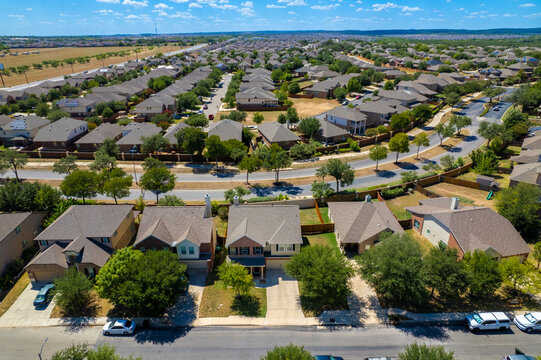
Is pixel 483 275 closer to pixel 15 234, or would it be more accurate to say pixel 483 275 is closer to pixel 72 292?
pixel 72 292

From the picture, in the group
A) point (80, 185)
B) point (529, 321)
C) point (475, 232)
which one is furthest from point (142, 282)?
point (475, 232)

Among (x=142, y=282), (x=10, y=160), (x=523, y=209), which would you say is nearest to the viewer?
(x=142, y=282)

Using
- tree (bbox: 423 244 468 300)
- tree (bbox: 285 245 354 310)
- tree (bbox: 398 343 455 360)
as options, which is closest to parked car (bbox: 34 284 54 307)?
tree (bbox: 285 245 354 310)

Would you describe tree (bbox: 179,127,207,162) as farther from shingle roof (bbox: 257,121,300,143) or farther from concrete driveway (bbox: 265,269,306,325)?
concrete driveway (bbox: 265,269,306,325)

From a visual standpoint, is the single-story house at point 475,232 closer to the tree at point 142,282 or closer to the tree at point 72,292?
the tree at point 142,282

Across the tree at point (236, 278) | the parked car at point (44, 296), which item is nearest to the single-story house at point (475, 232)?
the tree at point (236, 278)

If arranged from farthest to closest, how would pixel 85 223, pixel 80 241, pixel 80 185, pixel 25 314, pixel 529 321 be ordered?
pixel 80 185, pixel 85 223, pixel 80 241, pixel 25 314, pixel 529 321
